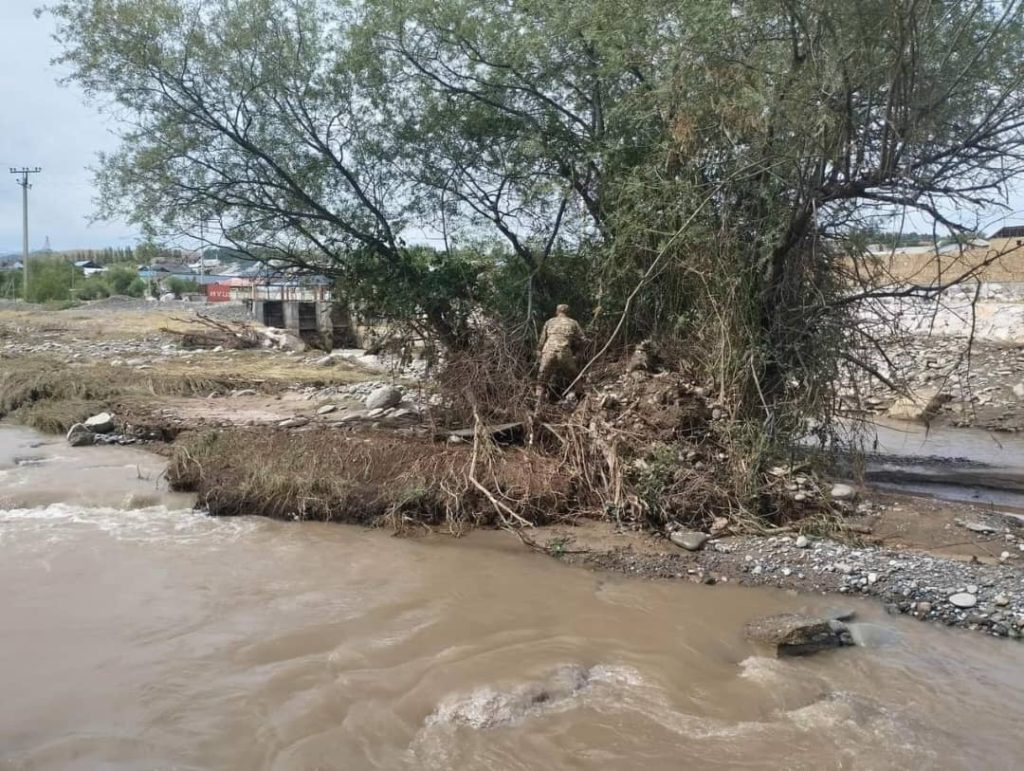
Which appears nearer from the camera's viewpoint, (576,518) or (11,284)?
(576,518)

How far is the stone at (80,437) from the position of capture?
11766 millimetres

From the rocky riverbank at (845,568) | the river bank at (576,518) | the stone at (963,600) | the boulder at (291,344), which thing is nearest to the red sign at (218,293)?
the boulder at (291,344)

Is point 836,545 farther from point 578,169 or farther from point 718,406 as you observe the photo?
point 578,169

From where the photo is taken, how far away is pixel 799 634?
5598 mm

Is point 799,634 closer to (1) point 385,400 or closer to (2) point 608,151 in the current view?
(2) point 608,151

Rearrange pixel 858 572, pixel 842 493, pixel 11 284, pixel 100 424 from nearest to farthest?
pixel 858 572
pixel 842 493
pixel 100 424
pixel 11 284

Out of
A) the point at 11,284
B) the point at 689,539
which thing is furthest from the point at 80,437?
the point at 11,284

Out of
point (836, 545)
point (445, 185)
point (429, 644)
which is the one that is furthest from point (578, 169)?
point (429, 644)

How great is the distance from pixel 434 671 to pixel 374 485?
3.58 m

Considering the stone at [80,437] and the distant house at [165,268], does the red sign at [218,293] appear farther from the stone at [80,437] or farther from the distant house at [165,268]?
the stone at [80,437]

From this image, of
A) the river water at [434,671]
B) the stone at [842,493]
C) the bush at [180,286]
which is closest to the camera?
the river water at [434,671]

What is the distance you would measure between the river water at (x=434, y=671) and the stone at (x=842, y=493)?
204 centimetres

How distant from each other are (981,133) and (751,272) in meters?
2.39

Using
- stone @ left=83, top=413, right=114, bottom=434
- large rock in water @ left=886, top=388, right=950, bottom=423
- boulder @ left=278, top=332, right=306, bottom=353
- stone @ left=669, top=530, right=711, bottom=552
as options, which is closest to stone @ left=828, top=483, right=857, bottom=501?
stone @ left=669, top=530, right=711, bottom=552
